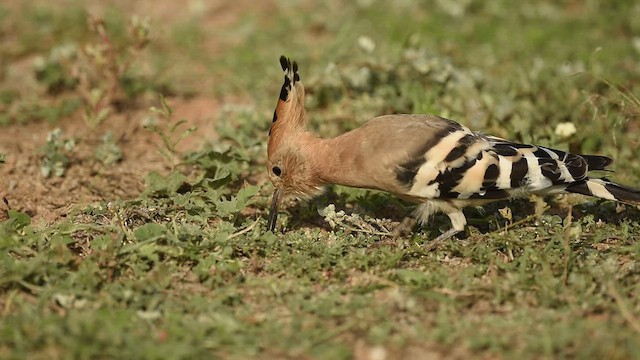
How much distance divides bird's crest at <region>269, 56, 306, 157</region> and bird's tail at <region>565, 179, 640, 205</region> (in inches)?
57.0

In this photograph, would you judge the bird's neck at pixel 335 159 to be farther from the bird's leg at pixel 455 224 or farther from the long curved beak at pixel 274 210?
the bird's leg at pixel 455 224

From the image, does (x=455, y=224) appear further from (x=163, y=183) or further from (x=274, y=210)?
(x=163, y=183)

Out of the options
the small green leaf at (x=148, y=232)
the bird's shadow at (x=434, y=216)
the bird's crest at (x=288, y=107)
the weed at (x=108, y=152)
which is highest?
the bird's crest at (x=288, y=107)

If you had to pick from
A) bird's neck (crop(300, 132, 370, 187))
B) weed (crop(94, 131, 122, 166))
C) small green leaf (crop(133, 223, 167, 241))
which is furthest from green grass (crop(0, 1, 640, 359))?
weed (crop(94, 131, 122, 166))

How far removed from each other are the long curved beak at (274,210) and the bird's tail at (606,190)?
1.49 meters

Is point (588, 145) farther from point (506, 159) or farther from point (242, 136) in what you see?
point (242, 136)

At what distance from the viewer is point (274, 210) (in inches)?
166

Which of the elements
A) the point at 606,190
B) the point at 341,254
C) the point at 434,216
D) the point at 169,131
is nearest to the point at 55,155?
the point at 169,131

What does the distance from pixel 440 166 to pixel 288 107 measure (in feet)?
2.93

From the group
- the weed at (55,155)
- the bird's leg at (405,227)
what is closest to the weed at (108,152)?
the weed at (55,155)

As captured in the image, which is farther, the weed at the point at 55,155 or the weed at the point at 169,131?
the weed at the point at 55,155

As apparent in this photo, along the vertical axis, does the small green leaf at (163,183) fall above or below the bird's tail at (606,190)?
above

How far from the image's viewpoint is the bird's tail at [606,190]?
3.98 metres

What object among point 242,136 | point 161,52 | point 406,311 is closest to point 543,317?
point 406,311
